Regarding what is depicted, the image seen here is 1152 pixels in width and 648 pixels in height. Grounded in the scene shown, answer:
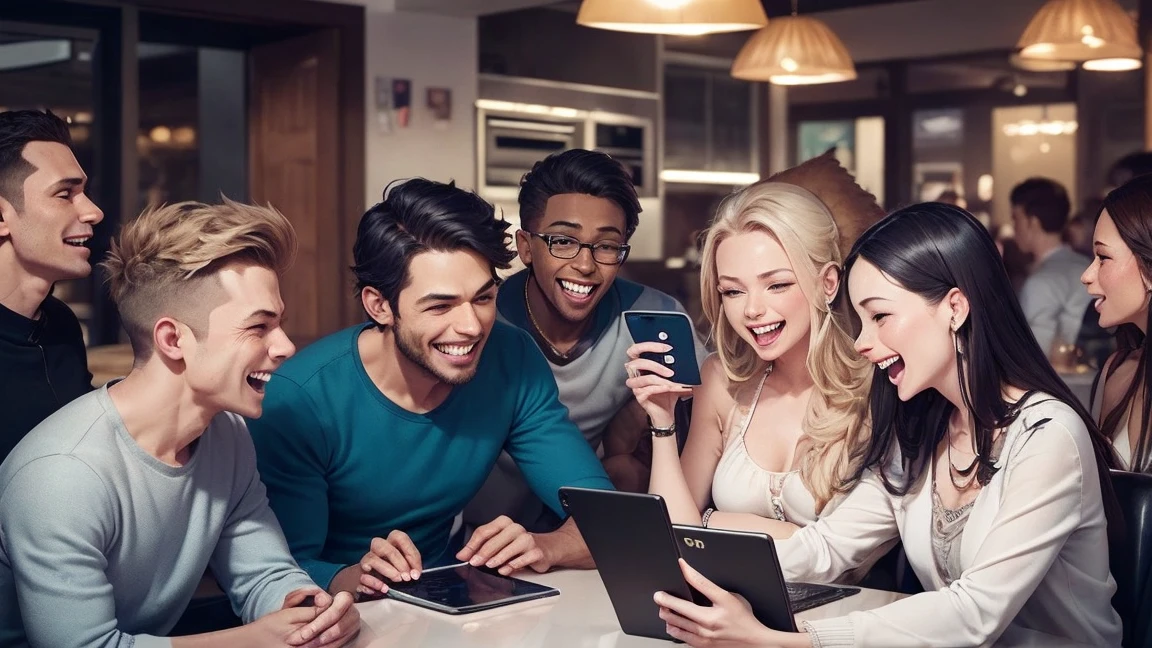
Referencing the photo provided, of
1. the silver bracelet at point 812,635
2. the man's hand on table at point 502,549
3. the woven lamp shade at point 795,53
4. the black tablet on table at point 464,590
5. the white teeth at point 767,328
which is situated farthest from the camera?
the woven lamp shade at point 795,53

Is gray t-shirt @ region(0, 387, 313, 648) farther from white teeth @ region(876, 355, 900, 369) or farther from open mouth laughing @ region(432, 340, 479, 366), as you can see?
white teeth @ region(876, 355, 900, 369)

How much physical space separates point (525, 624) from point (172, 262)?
79 cm

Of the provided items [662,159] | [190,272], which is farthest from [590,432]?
[662,159]

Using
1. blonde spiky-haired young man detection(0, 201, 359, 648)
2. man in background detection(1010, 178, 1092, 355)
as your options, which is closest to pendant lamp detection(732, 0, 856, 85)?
man in background detection(1010, 178, 1092, 355)

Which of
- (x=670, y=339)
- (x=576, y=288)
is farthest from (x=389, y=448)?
(x=576, y=288)

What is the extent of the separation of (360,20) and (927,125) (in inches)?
193

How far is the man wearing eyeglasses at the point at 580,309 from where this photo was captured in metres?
3.02

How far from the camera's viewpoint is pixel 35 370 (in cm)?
250

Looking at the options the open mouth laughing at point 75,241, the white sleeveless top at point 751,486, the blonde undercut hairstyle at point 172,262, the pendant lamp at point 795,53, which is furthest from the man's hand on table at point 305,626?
the pendant lamp at point 795,53

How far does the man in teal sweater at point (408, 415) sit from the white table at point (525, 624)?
188mm

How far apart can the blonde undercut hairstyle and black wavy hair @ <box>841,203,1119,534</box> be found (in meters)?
1.02

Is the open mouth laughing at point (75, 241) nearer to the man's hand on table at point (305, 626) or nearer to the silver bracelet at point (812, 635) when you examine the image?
the man's hand on table at point (305, 626)

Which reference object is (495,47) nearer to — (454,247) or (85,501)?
(454,247)

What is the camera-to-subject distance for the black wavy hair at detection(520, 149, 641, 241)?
10.1 feet
